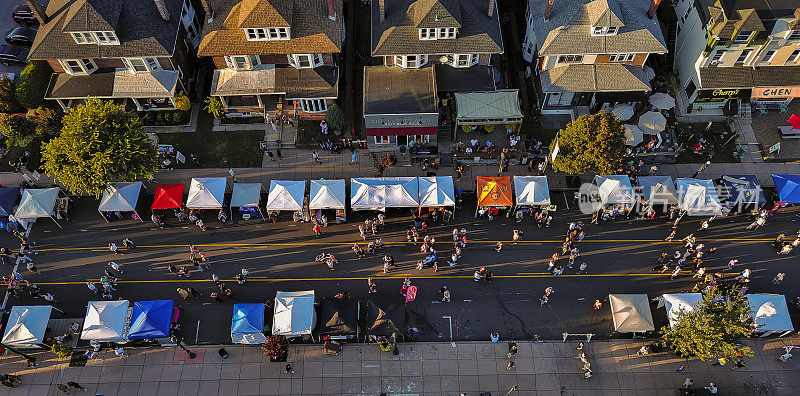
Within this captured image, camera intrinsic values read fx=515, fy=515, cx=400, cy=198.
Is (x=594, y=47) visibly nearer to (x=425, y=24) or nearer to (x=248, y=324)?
(x=425, y=24)

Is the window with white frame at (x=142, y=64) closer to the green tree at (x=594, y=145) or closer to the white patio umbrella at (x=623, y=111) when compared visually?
the green tree at (x=594, y=145)

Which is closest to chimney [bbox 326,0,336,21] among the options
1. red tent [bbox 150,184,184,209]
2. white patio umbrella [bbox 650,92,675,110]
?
red tent [bbox 150,184,184,209]

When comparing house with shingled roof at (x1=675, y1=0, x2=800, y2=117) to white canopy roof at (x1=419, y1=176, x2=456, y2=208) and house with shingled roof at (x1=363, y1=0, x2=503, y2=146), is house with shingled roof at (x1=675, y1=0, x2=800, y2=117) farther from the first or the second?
white canopy roof at (x1=419, y1=176, x2=456, y2=208)

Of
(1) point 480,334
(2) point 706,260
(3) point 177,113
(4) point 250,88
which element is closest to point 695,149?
(2) point 706,260

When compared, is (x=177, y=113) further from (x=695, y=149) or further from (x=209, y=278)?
(x=695, y=149)

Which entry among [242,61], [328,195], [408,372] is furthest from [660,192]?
[242,61]

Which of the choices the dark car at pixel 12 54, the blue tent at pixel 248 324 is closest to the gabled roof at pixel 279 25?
the dark car at pixel 12 54
